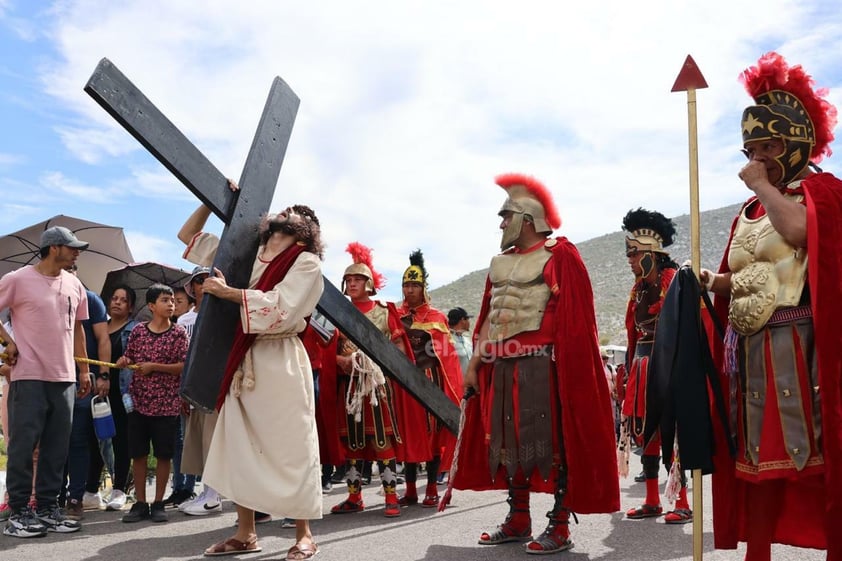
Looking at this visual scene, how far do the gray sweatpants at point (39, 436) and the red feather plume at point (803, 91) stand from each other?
16.2 ft

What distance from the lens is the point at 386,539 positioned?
5.47 metres

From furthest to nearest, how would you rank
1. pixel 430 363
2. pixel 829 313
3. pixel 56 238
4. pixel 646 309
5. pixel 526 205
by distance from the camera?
pixel 430 363, pixel 646 309, pixel 56 238, pixel 526 205, pixel 829 313

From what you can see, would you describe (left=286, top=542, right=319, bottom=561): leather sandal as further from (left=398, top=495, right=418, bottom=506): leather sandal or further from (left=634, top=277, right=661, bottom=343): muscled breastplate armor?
(left=634, top=277, right=661, bottom=343): muscled breastplate armor

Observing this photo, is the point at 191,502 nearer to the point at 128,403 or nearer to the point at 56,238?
the point at 128,403

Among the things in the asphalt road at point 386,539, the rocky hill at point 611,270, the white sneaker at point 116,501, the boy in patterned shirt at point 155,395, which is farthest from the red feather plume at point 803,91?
the rocky hill at point 611,270

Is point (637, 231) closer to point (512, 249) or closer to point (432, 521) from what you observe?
point (512, 249)

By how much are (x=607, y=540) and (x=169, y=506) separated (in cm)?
382

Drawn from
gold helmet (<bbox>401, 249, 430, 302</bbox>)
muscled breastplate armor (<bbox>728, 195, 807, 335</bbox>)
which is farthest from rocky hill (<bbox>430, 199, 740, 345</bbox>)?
muscled breastplate armor (<bbox>728, 195, 807, 335</bbox>)

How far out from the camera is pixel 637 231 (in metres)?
6.68

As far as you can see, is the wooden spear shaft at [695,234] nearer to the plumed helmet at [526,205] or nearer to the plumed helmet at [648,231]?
the plumed helmet at [526,205]

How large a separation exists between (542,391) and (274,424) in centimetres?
164

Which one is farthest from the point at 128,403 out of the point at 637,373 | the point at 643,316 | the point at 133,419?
the point at 643,316

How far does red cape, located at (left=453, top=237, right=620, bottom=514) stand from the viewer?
495 cm

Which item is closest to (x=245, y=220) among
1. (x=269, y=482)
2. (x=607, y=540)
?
(x=269, y=482)
